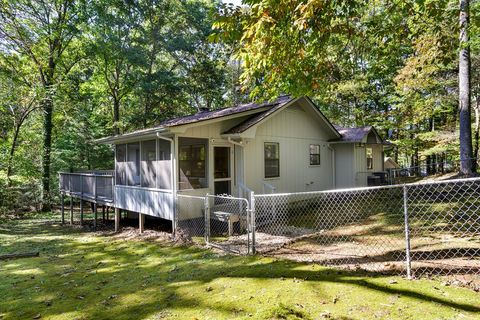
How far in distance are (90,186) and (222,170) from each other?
657cm

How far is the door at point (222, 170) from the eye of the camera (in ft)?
32.1

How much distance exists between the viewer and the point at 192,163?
9305 millimetres

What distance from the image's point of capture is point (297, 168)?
41.0 feet

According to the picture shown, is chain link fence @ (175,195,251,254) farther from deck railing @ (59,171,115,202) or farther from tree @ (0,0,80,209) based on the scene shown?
tree @ (0,0,80,209)

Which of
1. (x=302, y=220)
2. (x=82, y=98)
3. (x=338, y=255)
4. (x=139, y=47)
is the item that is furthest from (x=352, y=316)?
(x=82, y=98)

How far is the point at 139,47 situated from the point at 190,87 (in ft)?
15.0

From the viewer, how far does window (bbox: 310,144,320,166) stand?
530 inches

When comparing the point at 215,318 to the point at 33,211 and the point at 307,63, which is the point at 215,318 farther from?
the point at 33,211

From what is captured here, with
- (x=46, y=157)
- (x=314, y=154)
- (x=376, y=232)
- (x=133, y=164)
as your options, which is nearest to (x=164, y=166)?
(x=133, y=164)

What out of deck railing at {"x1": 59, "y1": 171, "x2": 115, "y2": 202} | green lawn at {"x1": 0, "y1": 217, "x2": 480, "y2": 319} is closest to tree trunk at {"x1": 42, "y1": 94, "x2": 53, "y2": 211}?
deck railing at {"x1": 59, "y1": 171, "x2": 115, "y2": 202}

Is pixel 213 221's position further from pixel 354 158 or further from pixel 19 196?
pixel 19 196

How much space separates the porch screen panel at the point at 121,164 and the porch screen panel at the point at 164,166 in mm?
2562

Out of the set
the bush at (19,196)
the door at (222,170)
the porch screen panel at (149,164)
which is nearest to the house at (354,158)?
the door at (222,170)

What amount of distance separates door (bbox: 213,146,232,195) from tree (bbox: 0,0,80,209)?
1141 centimetres
